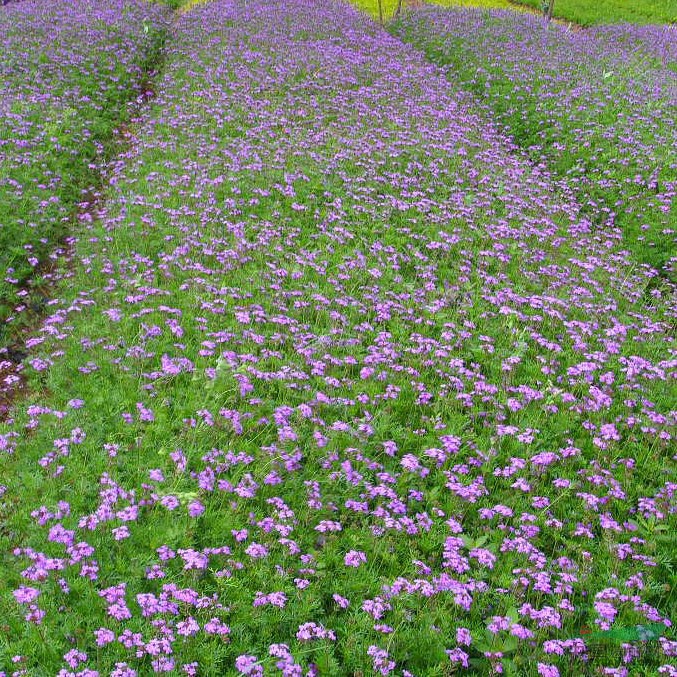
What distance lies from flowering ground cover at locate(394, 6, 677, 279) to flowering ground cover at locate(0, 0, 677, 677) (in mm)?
1829

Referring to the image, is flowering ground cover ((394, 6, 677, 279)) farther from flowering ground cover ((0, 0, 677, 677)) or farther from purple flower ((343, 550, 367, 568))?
purple flower ((343, 550, 367, 568))

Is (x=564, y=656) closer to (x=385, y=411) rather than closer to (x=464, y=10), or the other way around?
(x=385, y=411)

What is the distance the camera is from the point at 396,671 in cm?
466

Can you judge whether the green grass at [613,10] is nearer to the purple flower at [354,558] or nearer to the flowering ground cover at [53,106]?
the flowering ground cover at [53,106]

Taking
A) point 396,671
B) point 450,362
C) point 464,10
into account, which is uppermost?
point 464,10

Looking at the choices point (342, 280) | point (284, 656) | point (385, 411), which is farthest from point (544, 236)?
point (284, 656)

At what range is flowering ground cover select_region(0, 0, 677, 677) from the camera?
473 centimetres

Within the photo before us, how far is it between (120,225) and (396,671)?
8990 mm

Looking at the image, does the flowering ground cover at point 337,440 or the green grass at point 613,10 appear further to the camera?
the green grass at point 613,10

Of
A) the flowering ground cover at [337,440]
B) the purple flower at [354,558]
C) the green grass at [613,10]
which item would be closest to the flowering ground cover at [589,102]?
the flowering ground cover at [337,440]

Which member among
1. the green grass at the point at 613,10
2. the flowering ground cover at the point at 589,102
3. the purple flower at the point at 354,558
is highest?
the green grass at the point at 613,10

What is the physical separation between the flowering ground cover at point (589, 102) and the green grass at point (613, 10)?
34.7 feet

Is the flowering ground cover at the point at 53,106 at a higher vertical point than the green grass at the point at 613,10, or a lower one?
lower

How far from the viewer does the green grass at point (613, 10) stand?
4481cm
